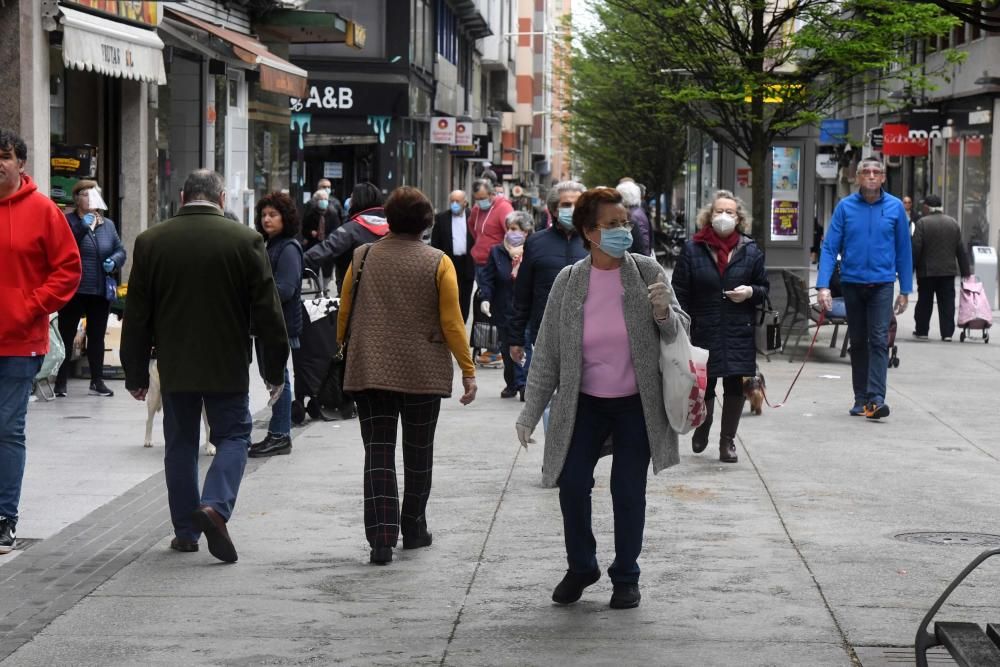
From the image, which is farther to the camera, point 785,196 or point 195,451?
point 785,196

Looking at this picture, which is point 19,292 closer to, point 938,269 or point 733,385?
point 733,385

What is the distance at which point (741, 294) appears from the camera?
10.5m

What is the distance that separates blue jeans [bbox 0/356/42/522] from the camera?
7.70 m

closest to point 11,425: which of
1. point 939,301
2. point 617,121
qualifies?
point 939,301

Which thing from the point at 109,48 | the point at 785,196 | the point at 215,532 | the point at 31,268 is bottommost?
the point at 215,532

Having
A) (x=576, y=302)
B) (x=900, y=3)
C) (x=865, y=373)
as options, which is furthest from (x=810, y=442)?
(x=900, y=3)

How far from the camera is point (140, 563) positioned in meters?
7.47

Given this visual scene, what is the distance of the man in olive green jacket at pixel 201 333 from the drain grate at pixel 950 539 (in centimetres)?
306

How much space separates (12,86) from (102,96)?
13.5 feet

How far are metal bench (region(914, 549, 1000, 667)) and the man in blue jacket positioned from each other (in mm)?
7748

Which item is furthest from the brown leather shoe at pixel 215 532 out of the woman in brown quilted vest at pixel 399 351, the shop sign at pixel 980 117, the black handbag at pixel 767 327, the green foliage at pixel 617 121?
the green foliage at pixel 617 121

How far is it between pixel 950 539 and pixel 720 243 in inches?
120

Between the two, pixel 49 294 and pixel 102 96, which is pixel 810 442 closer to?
pixel 49 294

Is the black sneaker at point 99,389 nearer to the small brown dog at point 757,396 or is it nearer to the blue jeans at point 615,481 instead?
the small brown dog at point 757,396
